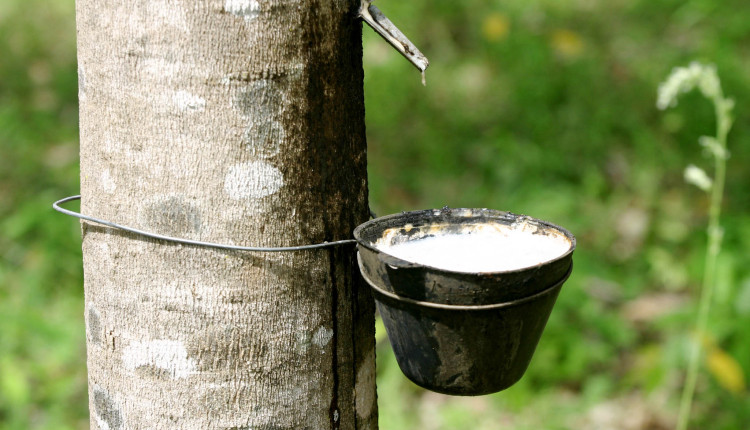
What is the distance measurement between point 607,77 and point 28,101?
420 cm

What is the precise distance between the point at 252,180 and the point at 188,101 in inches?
6.9

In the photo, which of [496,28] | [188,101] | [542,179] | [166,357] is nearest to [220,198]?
→ [188,101]

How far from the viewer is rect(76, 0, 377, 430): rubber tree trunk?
4.28ft

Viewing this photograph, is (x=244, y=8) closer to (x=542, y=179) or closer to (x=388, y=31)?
(x=388, y=31)

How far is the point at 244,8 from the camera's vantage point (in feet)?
4.24

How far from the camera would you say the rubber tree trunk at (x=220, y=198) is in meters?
1.31

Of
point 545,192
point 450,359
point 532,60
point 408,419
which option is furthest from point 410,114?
point 450,359

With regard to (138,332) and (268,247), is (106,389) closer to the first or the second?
(138,332)

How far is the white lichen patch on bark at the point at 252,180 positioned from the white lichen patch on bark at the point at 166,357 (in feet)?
1.00

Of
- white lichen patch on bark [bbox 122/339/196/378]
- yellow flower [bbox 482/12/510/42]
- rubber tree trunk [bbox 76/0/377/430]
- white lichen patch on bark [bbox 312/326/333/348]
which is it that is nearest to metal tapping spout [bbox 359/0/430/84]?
rubber tree trunk [bbox 76/0/377/430]

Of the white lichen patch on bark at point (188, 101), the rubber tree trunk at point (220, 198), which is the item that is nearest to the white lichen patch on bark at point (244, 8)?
the rubber tree trunk at point (220, 198)

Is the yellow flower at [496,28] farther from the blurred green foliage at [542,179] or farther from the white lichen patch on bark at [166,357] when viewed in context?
the white lichen patch on bark at [166,357]

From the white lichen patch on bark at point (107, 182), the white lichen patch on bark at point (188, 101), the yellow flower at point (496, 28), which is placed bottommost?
the white lichen patch on bark at point (107, 182)

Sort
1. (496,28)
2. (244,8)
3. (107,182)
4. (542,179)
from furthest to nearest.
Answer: (496,28) < (542,179) < (107,182) < (244,8)
